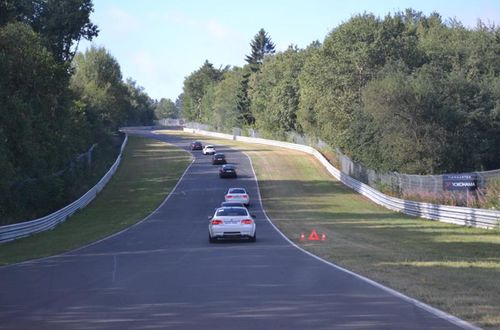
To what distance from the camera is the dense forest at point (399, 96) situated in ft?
204

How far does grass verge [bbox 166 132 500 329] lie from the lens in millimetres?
13062

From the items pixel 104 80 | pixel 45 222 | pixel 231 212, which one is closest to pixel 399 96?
pixel 45 222

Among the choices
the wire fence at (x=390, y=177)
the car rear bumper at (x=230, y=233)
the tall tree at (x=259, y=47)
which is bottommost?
the car rear bumper at (x=230, y=233)

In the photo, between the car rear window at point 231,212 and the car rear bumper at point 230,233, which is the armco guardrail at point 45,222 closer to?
the car rear window at point 231,212

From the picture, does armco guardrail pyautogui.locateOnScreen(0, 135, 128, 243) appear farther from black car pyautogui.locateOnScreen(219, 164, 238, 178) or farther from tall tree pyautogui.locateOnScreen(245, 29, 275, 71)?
tall tree pyautogui.locateOnScreen(245, 29, 275, 71)

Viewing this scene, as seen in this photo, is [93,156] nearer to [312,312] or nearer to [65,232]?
[65,232]

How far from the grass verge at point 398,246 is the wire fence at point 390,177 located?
92.1 inches

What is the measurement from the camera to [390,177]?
192ft

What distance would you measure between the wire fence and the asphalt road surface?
20.8 meters

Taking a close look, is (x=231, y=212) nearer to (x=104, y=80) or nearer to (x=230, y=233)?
(x=230, y=233)

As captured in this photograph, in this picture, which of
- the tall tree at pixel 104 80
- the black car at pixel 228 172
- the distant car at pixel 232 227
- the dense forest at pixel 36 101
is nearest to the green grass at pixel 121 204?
the dense forest at pixel 36 101

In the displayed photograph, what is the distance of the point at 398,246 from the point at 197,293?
13795mm

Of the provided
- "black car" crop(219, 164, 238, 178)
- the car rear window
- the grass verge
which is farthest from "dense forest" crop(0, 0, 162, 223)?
the grass verge

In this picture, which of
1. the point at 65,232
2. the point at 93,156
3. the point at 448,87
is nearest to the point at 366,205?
the point at 448,87
